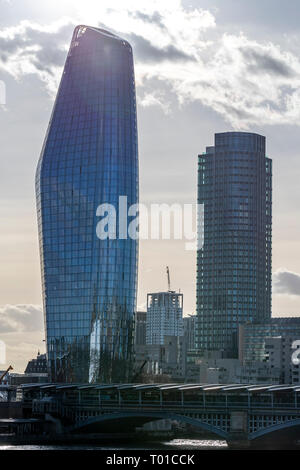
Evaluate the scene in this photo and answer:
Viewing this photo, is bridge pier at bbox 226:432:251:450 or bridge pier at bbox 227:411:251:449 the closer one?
bridge pier at bbox 226:432:251:450

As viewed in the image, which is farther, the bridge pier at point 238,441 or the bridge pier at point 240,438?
the bridge pier at point 240,438

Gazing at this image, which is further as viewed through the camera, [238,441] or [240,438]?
[240,438]

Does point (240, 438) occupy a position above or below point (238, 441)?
above
